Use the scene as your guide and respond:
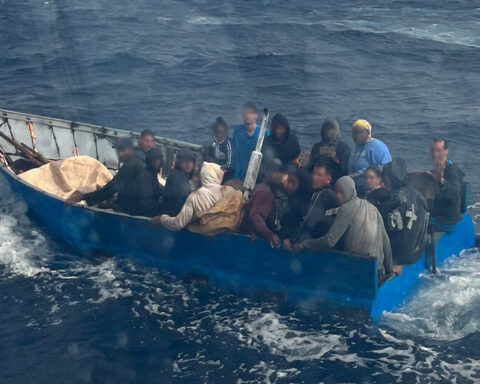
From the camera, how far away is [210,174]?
11102 mm

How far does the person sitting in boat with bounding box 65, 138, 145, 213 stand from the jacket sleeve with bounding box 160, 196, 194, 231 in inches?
43.5

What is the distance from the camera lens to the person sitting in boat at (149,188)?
1184 cm

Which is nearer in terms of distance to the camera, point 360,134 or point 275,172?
point 275,172

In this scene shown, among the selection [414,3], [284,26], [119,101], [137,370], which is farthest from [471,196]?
[414,3]

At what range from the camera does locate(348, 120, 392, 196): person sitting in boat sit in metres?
11.5

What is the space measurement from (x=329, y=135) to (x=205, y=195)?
2.54 metres

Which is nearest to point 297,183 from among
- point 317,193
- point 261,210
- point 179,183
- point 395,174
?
point 317,193

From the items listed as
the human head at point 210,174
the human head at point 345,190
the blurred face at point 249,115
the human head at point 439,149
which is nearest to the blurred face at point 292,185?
the human head at point 345,190

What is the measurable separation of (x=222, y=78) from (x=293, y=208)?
1904 centimetres

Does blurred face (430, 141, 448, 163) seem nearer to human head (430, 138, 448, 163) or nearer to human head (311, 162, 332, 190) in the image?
human head (430, 138, 448, 163)

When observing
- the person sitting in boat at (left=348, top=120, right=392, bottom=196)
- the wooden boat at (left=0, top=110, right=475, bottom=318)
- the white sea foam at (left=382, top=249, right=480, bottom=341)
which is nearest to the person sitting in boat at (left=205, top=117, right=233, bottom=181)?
the wooden boat at (left=0, top=110, right=475, bottom=318)

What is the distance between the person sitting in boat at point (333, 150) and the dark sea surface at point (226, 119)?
260cm

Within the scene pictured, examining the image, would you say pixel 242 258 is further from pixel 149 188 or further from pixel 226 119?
pixel 226 119

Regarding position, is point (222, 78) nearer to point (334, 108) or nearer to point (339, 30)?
point (334, 108)
